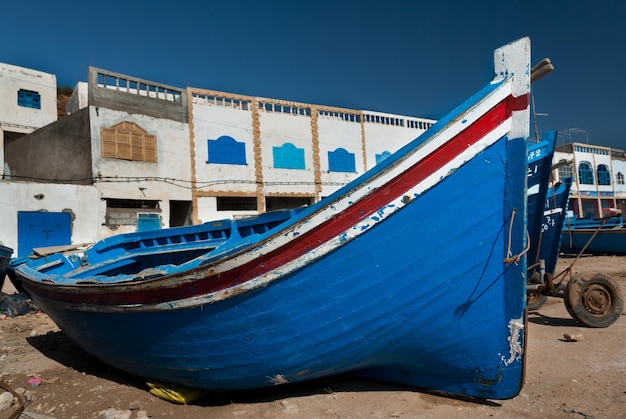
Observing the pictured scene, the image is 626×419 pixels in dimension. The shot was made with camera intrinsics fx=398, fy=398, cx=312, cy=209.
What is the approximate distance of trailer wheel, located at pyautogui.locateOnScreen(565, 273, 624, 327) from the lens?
193 inches

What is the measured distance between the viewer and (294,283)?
269 cm

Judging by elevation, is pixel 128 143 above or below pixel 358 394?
above

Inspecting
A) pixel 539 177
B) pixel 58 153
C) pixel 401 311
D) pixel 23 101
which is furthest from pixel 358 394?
pixel 23 101

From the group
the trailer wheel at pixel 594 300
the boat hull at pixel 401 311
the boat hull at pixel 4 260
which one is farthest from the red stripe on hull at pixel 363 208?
the boat hull at pixel 4 260

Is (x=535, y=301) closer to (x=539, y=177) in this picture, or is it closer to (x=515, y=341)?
(x=539, y=177)

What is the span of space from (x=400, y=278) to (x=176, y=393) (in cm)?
230

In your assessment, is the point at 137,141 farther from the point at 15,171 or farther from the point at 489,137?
the point at 489,137

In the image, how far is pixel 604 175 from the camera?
33.0 metres

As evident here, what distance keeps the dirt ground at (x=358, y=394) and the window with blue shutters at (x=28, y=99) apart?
2093cm

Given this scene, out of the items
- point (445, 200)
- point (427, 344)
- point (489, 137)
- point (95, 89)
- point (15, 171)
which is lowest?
point (427, 344)

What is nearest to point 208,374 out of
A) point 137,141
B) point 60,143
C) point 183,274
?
point 183,274

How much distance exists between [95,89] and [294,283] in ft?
52.1

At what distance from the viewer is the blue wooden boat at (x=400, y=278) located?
101 inches

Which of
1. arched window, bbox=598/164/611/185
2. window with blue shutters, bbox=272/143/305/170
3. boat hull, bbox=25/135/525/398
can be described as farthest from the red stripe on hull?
arched window, bbox=598/164/611/185
